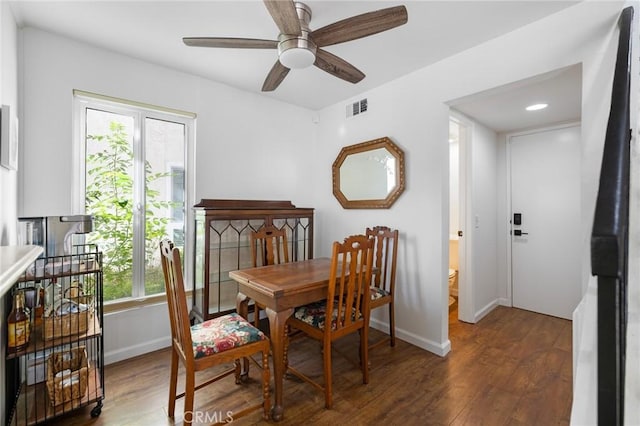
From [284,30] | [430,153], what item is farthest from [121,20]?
[430,153]

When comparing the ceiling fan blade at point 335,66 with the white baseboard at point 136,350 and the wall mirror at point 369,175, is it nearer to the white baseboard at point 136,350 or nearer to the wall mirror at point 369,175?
the wall mirror at point 369,175

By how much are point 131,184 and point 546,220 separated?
4.39 m

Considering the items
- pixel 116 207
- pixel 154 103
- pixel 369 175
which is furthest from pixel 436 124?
pixel 116 207

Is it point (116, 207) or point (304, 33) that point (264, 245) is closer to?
point (116, 207)

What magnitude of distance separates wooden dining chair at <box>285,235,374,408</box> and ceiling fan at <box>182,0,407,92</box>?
3.79 ft

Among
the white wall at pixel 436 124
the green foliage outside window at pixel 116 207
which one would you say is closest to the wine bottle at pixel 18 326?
the green foliage outside window at pixel 116 207

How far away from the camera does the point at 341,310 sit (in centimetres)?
201

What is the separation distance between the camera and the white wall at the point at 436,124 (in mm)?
1742

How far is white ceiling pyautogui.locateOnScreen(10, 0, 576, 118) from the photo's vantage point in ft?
6.07

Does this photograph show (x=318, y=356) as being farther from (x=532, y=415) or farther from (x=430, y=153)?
(x=430, y=153)

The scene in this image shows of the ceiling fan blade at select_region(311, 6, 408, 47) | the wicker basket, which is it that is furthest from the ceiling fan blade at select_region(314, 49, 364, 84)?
the wicker basket

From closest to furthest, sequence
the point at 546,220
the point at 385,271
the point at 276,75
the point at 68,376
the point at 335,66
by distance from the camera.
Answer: the point at 68,376 < the point at 335,66 < the point at 276,75 < the point at 385,271 < the point at 546,220

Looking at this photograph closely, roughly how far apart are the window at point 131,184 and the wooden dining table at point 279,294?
39.6 inches

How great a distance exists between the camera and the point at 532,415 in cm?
181
